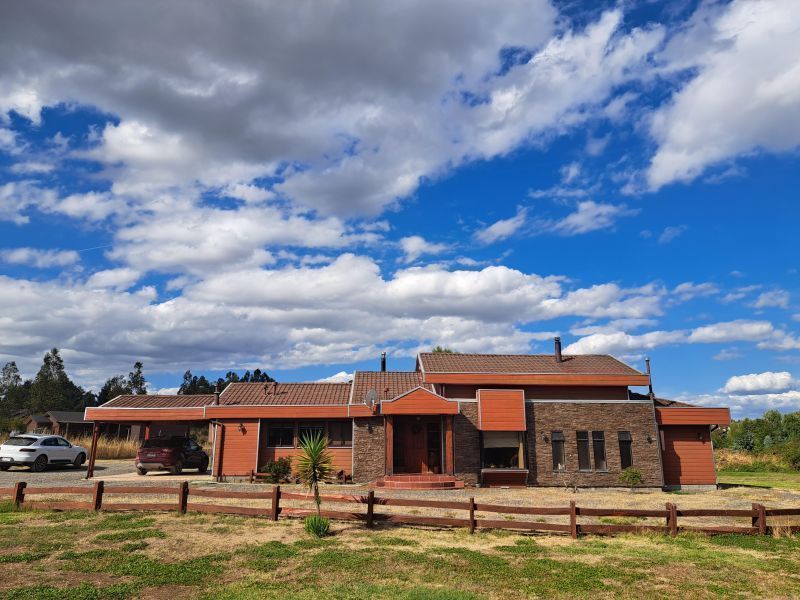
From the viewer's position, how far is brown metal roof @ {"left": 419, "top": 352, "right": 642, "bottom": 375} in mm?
27281

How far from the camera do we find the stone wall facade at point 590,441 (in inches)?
977

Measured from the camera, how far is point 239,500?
57.1 ft

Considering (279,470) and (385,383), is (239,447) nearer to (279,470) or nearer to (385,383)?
(279,470)

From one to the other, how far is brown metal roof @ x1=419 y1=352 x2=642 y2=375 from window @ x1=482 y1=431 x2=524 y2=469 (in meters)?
3.02

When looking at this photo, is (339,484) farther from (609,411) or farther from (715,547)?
(715,547)

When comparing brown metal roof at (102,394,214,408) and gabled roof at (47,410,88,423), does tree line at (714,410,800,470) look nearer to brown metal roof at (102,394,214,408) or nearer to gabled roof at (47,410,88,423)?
brown metal roof at (102,394,214,408)

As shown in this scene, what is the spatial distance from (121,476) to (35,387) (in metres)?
76.5

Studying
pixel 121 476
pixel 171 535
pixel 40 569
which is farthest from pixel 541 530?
pixel 121 476

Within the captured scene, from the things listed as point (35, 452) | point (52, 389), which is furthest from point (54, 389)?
point (35, 452)

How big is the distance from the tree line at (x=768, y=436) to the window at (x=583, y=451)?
23109 millimetres

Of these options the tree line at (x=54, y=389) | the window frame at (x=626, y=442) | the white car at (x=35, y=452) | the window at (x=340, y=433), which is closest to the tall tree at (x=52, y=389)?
the tree line at (x=54, y=389)

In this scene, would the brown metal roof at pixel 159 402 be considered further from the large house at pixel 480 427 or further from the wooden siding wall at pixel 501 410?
the wooden siding wall at pixel 501 410

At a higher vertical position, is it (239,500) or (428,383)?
(428,383)

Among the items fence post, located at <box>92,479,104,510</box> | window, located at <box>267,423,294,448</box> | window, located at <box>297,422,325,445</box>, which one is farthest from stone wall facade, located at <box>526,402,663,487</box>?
fence post, located at <box>92,479,104,510</box>
